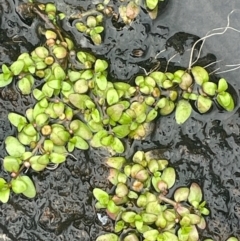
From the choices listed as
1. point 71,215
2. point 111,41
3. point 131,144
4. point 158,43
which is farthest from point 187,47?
point 71,215

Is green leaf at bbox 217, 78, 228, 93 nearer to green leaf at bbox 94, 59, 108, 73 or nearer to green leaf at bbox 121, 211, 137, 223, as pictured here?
green leaf at bbox 94, 59, 108, 73

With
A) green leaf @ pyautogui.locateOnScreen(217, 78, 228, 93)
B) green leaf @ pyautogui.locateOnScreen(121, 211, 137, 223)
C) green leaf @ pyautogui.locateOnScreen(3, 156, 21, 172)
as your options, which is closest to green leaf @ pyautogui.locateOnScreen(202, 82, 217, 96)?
green leaf @ pyautogui.locateOnScreen(217, 78, 228, 93)

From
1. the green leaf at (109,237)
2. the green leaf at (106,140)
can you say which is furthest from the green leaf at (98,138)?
the green leaf at (109,237)

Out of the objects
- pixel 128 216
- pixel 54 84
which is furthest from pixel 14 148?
pixel 128 216

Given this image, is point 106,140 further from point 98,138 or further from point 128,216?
point 128,216

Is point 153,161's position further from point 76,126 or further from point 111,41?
point 111,41

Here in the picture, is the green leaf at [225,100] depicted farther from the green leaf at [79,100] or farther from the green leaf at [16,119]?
the green leaf at [16,119]
